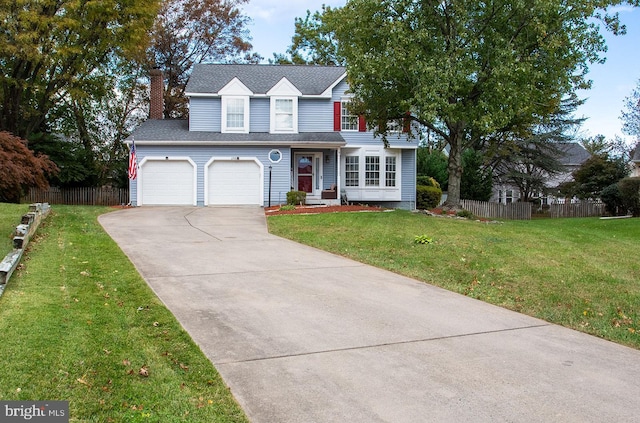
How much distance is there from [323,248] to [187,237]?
139 inches

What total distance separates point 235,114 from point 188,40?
45.5ft

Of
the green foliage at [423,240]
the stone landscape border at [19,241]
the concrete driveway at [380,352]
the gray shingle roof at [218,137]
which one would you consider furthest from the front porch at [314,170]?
the concrete driveway at [380,352]

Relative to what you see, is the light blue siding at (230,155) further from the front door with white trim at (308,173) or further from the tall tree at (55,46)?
the tall tree at (55,46)

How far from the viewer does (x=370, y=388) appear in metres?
4.25

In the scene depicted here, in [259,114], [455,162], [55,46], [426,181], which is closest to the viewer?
[455,162]

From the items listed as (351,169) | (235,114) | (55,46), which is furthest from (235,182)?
(55,46)

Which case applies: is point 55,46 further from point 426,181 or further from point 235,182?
point 426,181

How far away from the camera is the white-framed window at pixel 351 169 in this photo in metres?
25.8

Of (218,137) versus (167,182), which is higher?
(218,137)

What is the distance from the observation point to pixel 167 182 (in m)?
24.0

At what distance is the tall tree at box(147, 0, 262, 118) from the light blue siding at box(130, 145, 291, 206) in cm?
1254

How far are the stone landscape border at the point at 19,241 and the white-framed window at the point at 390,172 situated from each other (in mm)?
15875

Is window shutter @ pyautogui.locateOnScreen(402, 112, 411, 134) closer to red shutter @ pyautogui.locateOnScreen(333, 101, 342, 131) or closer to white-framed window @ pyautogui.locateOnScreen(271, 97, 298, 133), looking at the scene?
red shutter @ pyautogui.locateOnScreen(333, 101, 342, 131)

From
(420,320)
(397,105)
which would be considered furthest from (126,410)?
(397,105)
